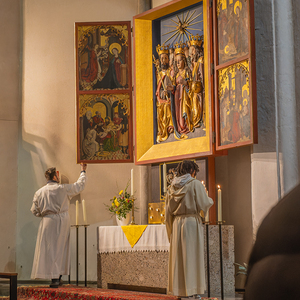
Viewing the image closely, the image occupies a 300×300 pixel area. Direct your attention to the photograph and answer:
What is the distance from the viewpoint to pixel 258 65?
20.1 feet

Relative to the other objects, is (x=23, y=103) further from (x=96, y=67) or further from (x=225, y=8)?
(x=225, y=8)

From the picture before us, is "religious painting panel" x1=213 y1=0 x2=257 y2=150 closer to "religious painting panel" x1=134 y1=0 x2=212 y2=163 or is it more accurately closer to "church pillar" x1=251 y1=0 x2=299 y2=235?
"church pillar" x1=251 y1=0 x2=299 y2=235

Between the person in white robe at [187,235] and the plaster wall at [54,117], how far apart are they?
3.15 m

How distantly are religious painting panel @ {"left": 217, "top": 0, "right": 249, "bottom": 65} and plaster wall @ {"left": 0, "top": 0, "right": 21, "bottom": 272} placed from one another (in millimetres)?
4725

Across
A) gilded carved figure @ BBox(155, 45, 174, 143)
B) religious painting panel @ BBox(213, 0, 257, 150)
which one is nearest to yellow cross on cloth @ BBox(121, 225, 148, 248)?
religious painting panel @ BBox(213, 0, 257, 150)

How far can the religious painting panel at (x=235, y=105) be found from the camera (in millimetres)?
6043

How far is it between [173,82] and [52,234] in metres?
3.32

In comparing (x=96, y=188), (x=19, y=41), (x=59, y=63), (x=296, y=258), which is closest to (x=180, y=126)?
(x=96, y=188)

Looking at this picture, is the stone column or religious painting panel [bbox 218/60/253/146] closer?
religious painting panel [bbox 218/60/253/146]

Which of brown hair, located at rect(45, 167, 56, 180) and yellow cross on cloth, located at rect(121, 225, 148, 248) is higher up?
brown hair, located at rect(45, 167, 56, 180)

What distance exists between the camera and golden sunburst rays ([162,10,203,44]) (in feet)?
25.4

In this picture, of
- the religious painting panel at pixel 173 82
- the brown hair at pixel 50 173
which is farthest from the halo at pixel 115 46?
the brown hair at pixel 50 173

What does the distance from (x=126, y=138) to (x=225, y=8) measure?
3.02 metres

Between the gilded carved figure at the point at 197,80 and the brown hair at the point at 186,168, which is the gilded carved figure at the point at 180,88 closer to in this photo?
the gilded carved figure at the point at 197,80
